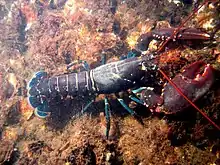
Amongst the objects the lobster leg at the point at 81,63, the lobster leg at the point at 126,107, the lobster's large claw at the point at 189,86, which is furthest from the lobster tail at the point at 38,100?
the lobster's large claw at the point at 189,86

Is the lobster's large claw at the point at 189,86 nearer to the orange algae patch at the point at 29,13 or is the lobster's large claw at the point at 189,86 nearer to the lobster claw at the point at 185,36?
the lobster claw at the point at 185,36

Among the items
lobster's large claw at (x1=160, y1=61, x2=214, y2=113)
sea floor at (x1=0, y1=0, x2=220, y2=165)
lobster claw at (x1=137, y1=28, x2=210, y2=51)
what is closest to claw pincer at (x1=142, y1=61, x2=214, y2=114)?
lobster's large claw at (x1=160, y1=61, x2=214, y2=113)

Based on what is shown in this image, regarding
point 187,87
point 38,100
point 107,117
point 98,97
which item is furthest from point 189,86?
point 38,100

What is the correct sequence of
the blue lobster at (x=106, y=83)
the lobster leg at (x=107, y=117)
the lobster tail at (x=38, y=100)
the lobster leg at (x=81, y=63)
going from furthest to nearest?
1. the lobster tail at (x=38, y=100)
2. the lobster leg at (x=81, y=63)
3. the lobster leg at (x=107, y=117)
4. the blue lobster at (x=106, y=83)

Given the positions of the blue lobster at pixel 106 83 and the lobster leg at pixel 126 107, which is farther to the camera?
the lobster leg at pixel 126 107

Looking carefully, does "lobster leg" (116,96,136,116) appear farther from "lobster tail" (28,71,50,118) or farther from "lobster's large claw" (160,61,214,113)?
"lobster tail" (28,71,50,118)

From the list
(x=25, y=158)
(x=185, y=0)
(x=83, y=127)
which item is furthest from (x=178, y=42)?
(x=25, y=158)

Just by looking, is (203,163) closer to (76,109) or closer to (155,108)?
(155,108)
